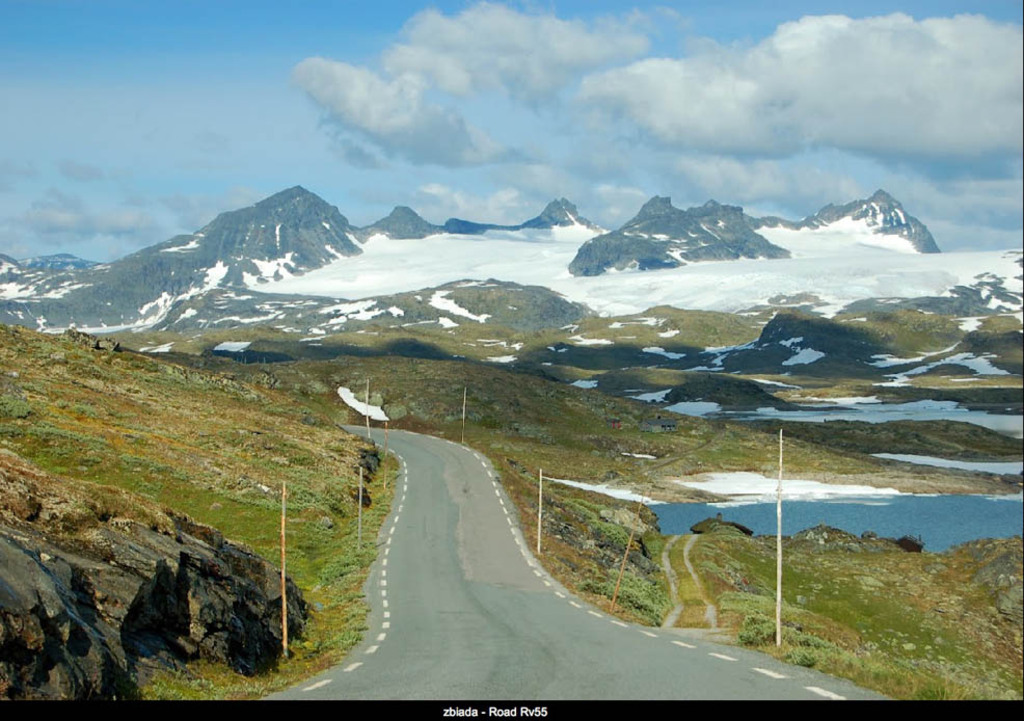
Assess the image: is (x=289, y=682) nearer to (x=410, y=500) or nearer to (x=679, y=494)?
(x=410, y=500)

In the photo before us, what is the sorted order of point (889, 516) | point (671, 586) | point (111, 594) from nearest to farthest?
point (111, 594) → point (671, 586) → point (889, 516)

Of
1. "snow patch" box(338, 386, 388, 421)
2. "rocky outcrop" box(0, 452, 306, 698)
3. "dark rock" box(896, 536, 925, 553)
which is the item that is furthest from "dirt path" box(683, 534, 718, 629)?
"snow patch" box(338, 386, 388, 421)

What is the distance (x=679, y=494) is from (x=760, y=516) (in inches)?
539

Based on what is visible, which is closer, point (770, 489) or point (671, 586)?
point (671, 586)

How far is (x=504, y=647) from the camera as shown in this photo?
1097 inches

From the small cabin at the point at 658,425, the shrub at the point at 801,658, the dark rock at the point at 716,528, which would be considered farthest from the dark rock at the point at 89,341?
the small cabin at the point at 658,425

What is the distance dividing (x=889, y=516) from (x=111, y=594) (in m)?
110

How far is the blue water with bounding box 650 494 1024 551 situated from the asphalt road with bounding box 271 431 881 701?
53.4m

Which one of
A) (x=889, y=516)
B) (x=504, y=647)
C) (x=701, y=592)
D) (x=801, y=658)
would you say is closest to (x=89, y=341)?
(x=701, y=592)

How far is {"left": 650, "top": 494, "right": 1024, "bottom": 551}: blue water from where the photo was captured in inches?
4102

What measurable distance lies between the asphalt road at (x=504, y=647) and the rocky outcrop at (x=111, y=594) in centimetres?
342

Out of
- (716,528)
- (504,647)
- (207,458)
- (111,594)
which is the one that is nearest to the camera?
(111,594)

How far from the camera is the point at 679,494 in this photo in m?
124

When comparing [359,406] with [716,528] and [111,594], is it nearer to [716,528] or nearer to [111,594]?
[716,528]
